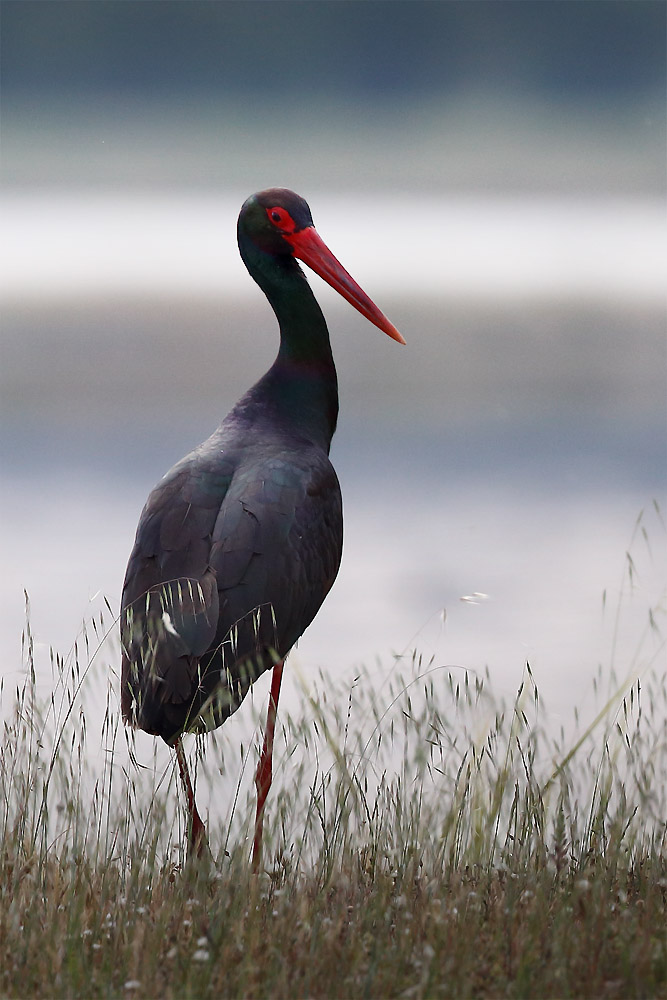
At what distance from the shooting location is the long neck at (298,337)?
12.4 feet

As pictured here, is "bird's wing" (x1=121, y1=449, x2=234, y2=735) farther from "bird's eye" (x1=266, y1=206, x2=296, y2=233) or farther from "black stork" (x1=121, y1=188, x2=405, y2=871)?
"bird's eye" (x1=266, y1=206, x2=296, y2=233)

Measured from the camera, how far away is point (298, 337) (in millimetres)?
3838

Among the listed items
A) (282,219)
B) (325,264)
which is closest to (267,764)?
(325,264)

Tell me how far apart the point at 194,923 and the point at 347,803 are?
0.48 meters

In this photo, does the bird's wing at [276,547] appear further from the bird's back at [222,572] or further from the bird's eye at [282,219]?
the bird's eye at [282,219]

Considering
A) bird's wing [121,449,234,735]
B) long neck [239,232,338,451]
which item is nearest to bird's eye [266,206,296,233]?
long neck [239,232,338,451]

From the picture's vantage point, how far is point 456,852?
261 cm

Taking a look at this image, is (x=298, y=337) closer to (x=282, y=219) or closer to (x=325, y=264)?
(x=325, y=264)

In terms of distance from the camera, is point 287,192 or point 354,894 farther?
point 287,192

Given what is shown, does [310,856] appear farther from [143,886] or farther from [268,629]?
[268,629]

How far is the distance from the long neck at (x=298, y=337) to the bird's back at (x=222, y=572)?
0.29 meters

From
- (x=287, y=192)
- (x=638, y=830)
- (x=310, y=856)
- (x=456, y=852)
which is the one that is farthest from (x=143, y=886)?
(x=287, y=192)

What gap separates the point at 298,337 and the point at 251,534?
939mm

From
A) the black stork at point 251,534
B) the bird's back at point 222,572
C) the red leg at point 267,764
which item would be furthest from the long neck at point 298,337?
the red leg at point 267,764
